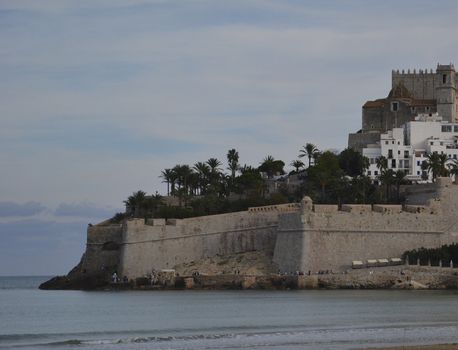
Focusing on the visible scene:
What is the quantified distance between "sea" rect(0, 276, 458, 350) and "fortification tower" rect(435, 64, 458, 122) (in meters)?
28.6

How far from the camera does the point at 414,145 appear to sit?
8650cm

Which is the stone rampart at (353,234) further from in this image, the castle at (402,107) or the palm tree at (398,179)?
the castle at (402,107)

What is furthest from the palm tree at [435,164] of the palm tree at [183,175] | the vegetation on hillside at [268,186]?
the palm tree at [183,175]

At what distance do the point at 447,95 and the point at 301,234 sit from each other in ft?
85.1

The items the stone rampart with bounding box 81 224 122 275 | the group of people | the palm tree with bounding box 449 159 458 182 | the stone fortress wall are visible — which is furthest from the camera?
the palm tree with bounding box 449 159 458 182

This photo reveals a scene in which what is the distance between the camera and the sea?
3959cm

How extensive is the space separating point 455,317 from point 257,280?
73.9 ft

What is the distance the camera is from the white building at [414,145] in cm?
8538

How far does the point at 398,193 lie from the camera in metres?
79.1

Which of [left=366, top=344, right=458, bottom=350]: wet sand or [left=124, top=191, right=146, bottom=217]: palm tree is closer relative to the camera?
[left=366, top=344, right=458, bottom=350]: wet sand

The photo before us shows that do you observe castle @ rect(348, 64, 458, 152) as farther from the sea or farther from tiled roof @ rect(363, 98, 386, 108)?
the sea

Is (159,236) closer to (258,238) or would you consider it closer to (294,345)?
(258,238)

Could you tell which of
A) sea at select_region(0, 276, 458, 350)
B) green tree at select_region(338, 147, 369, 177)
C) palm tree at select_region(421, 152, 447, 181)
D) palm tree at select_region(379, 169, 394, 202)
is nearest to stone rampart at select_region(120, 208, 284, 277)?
sea at select_region(0, 276, 458, 350)

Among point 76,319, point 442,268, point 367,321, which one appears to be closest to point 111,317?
point 76,319
